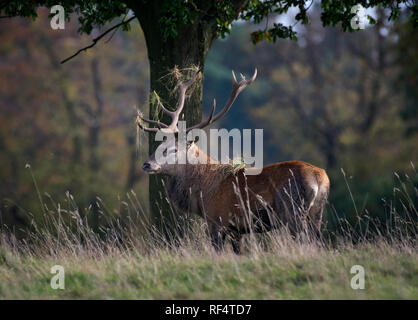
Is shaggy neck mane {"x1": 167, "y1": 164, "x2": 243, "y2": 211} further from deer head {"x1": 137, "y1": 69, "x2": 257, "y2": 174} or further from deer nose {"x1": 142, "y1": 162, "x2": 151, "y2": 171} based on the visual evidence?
deer nose {"x1": 142, "y1": 162, "x2": 151, "y2": 171}

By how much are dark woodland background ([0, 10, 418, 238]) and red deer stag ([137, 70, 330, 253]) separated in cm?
895

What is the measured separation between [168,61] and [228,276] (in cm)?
345

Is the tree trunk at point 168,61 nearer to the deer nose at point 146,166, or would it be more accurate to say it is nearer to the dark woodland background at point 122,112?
the deer nose at point 146,166

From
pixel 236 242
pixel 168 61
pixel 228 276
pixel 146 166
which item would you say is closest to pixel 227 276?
pixel 228 276

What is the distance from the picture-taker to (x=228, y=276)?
513 cm

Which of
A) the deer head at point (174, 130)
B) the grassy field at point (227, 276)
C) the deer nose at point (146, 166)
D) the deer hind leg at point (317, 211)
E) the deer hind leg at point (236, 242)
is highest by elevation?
the deer head at point (174, 130)

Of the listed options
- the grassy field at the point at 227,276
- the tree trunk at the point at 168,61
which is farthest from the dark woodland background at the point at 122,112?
the grassy field at the point at 227,276

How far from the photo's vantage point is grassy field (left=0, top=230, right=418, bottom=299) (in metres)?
4.80

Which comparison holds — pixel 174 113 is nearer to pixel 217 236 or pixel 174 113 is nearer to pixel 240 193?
pixel 240 193

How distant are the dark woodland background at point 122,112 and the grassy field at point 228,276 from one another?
9.95m

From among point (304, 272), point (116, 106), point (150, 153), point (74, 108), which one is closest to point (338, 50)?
point (116, 106)

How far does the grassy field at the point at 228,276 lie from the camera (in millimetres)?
4801

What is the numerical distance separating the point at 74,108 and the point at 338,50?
12.9m

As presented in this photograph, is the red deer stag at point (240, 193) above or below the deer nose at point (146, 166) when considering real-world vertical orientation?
below
